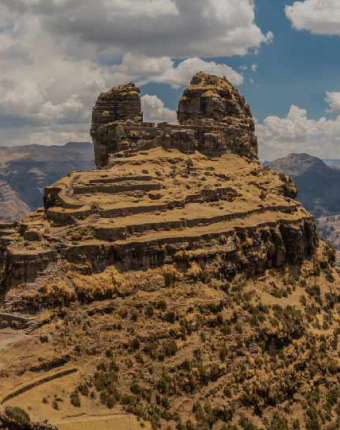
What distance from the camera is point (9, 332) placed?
44625mm

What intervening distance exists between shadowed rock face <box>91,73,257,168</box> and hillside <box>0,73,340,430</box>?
733cm

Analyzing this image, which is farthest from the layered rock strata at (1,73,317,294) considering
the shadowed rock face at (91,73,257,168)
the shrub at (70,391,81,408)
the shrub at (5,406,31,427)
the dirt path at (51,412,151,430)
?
the dirt path at (51,412,151,430)

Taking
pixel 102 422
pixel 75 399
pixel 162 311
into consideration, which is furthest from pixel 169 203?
pixel 102 422

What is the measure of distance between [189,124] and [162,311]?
4662cm

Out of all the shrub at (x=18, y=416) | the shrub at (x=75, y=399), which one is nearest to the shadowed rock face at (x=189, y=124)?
the shrub at (x=75, y=399)

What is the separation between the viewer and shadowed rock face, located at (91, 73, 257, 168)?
3169 inches

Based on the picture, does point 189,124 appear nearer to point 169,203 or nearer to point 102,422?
point 169,203

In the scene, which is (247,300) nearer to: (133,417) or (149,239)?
(149,239)

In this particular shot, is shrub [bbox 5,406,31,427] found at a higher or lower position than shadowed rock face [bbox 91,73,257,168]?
lower

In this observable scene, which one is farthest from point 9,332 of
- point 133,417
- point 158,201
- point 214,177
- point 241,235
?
point 214,177

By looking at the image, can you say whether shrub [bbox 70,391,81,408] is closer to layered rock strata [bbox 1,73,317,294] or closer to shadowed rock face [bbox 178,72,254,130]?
layered rock strata [bbox 1,73,317,294]

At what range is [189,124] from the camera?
90000mm

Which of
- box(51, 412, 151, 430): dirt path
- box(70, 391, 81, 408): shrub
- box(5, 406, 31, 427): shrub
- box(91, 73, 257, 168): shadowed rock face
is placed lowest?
box(51, 412, 151, 430): dirt path

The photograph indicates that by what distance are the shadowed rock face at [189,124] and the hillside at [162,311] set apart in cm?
733
